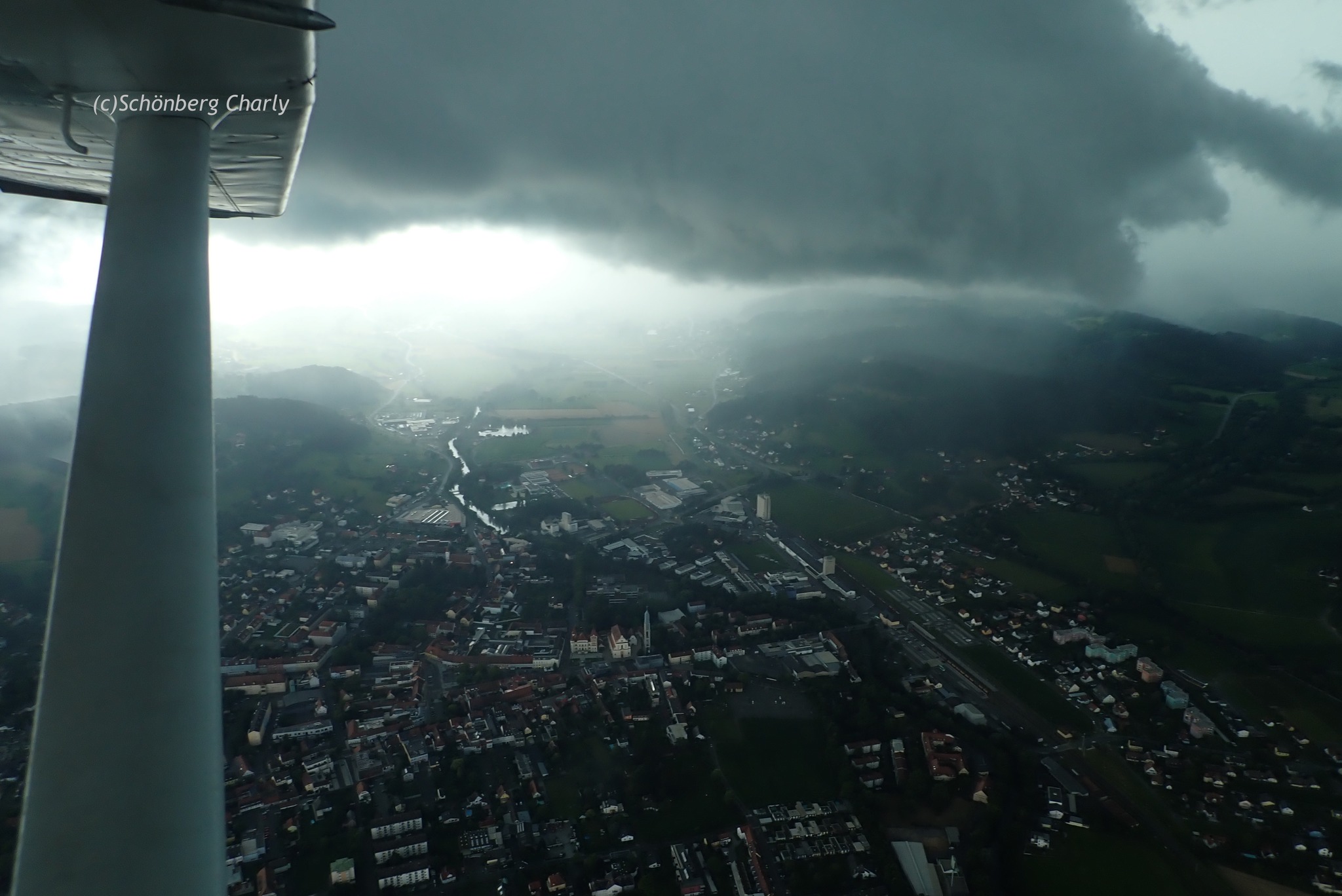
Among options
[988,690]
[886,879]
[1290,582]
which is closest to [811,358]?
[1290,582]

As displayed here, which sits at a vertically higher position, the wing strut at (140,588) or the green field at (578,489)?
the wing strut at (140,588)

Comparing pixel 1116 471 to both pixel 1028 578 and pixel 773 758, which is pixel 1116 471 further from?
pixel 773 758

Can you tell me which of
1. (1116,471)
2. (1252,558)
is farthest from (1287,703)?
(1116,471)

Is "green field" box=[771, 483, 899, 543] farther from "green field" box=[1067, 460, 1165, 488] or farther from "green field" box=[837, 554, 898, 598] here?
"green field" box=[1067, 460, 1165, 488]

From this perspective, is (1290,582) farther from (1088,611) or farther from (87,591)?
(87,591)

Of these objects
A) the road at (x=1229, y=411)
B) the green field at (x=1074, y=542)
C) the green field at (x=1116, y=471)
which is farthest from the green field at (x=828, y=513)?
the road at (x=1229, y=411)

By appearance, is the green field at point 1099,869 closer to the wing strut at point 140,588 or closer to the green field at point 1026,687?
the green field at point 1026,687
